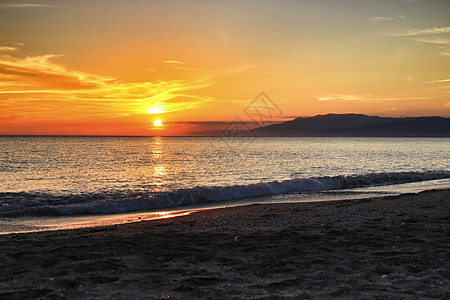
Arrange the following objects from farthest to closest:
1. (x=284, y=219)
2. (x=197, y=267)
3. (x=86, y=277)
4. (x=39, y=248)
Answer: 1. (x=284, y=219)
2. (x=39, y=248)
3. (x=197, y=267)
4. (x=86, y=277)

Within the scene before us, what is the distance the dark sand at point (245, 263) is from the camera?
473 cm

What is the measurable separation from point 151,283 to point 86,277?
1.15 metres

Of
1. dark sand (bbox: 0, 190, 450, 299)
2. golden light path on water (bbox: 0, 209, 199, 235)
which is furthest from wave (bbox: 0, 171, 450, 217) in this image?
dark sand (bbox: 0, 190, 450, 299)

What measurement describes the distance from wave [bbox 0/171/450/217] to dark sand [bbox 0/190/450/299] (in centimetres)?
794

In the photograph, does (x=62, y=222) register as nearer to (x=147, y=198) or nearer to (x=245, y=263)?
(x=147, y=198)

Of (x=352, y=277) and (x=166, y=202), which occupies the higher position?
→ (x=352, y=277)

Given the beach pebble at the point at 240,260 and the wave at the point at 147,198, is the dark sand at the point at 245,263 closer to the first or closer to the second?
the beach pebble at the point at 240,260

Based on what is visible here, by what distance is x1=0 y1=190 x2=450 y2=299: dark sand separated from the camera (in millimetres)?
4734

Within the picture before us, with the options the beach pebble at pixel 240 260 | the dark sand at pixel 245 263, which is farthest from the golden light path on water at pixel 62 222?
the beach pebble at pixel 240 260

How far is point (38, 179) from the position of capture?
1095 inches

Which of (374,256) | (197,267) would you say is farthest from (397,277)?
(197,267)

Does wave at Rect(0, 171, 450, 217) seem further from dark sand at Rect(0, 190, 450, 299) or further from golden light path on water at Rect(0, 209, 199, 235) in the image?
dark sand at Rect(0, 190, 450, 299)

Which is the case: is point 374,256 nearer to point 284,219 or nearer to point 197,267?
point 197,267

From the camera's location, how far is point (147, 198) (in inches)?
706
